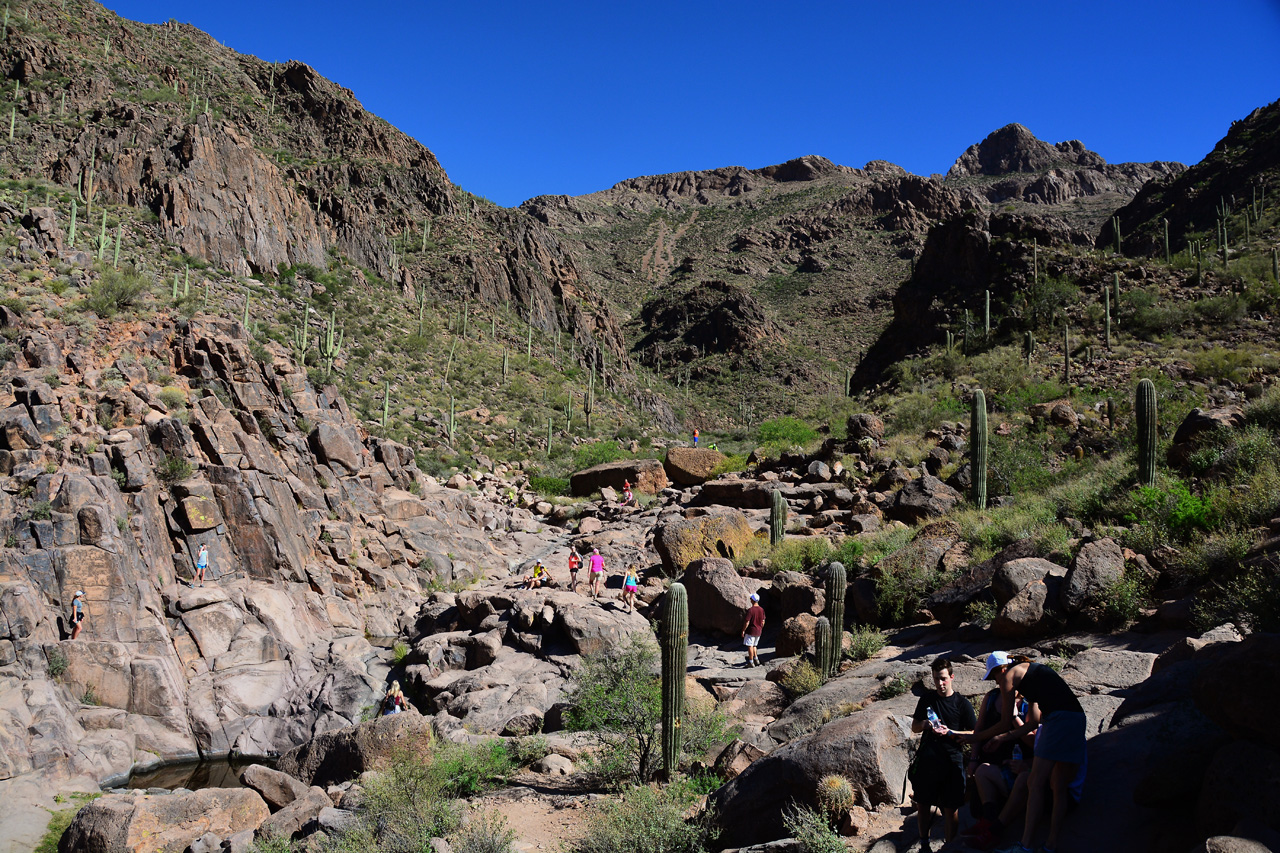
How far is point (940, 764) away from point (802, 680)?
5.52 metres

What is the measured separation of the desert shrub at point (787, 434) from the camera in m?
31.2

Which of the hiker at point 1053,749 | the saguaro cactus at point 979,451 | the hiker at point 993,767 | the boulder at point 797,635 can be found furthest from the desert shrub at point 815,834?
the saguaro cactus at point 979,451

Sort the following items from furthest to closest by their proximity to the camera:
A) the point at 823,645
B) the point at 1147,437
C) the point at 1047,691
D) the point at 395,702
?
the point at 395,702
the point at 1147,437
the point at 823,645
the point at 1047,691

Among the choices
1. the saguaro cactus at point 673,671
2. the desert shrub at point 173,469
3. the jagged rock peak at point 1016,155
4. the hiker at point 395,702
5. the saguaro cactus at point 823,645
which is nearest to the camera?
the saguaro cactus at point 673,671

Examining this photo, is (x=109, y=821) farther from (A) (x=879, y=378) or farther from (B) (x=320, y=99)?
(B) (x=320, y=99)

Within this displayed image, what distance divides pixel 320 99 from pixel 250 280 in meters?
28.5

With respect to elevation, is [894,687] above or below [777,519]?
below

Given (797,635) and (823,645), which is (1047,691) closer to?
(823,645)

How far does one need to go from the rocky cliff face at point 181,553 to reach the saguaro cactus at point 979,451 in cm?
1347

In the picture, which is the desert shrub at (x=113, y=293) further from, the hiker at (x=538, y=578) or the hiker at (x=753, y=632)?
the hiker at (x=753, y=632)

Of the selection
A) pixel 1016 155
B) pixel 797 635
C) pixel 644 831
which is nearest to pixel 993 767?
pixel 644 831

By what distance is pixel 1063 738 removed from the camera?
15.4 ft

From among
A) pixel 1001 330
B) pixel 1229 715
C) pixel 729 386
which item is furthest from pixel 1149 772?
pixel 729 386

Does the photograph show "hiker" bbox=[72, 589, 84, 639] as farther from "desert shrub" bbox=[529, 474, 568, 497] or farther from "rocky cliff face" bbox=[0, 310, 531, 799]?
"desert shrub" bbox=[529, 474, 568, 497]
